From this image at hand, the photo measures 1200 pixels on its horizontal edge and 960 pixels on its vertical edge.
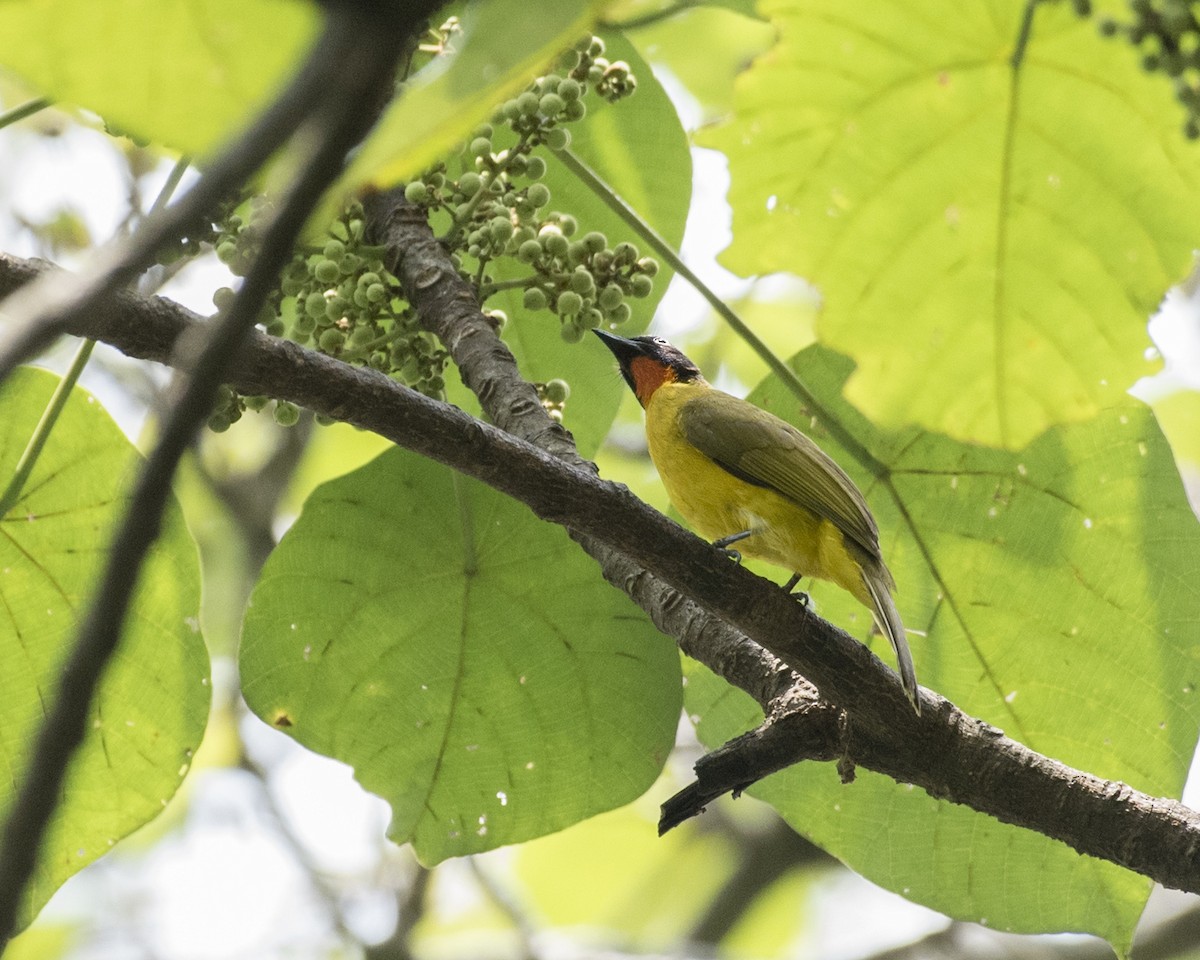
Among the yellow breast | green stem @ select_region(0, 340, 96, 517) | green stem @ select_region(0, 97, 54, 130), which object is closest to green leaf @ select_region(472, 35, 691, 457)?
the yellow breast

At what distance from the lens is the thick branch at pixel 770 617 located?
1882mm

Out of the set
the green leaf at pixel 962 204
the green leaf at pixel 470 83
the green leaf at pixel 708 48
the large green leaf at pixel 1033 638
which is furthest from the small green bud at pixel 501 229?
the green leaf at pixel 708 48

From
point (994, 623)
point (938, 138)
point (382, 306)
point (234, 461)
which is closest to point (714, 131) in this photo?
point (938, 138)

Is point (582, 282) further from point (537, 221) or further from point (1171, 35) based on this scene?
point (1171, 35)

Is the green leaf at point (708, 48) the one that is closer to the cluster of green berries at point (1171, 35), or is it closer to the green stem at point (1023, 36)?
the green stem at point (1023, 36)

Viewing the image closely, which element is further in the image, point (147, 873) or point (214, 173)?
point (147, 873)

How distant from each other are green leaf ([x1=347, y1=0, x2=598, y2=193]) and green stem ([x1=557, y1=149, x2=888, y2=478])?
1737 millimetres

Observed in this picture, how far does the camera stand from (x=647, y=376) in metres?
4.36

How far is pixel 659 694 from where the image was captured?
9.83 feet

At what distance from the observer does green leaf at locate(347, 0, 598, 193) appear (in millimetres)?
918

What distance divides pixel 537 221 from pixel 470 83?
6.20 feet

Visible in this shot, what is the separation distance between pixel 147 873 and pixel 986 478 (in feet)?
22.5

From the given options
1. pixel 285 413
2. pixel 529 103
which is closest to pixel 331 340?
pixel 285 413

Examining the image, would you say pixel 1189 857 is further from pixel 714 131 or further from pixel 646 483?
pixel 646 483
